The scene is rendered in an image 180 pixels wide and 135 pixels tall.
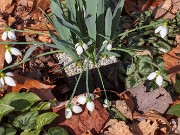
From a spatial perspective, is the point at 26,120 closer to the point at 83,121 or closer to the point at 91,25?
the point at 83,121

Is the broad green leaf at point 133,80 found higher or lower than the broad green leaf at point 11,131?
higher

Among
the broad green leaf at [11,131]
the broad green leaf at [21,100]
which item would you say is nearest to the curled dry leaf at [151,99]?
the broad green leaf at [21,100]

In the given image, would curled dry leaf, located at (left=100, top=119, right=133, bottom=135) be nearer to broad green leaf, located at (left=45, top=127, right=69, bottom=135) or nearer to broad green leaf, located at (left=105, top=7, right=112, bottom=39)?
broad green leaf, located at (left=45, top=127, right=69, bottom=135)

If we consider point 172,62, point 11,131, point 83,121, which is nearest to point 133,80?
point 172,62

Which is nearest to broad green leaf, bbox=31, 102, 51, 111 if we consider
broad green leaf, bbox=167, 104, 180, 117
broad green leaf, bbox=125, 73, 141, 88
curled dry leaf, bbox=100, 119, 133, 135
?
curled dry leaf, bbox=100, 119, 133, 135

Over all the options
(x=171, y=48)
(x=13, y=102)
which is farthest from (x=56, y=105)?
(x=171, y=48)

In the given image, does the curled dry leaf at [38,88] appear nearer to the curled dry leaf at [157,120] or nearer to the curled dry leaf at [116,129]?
the curled dry leaf at [116,129]

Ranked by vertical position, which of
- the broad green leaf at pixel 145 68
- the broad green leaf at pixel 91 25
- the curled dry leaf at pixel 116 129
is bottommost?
the curled dry leaf at pixel 116 129
